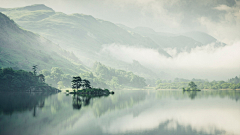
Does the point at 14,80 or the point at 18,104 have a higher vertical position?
the point at 14,80

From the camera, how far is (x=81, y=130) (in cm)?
3716

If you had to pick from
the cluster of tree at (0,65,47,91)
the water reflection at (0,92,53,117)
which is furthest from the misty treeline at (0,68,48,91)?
the water reflection at (0,92,53,117)

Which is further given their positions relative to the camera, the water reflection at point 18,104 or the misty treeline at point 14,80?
the misty treeline at point 14,80

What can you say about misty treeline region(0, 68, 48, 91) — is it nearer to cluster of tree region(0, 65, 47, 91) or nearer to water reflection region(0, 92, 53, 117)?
→ cluster of tree region(0, 65, 47, 91)

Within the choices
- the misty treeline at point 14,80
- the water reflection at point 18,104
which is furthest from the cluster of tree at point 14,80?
the water reflection at point 18,104

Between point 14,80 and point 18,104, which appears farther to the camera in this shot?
point 14,80

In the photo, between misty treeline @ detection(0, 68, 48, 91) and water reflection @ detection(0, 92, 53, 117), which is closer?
water reflection @ detection(0, 92, 53, 117)

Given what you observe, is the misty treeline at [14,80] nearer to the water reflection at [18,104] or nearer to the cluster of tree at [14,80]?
the cluster of tree at [14,80]

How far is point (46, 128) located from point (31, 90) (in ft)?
498

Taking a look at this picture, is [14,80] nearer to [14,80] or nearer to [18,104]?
[14,80]

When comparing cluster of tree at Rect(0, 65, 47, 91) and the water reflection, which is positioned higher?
cluster of tree at Rect(0, 65, 47, 91)

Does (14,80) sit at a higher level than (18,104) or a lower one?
higher

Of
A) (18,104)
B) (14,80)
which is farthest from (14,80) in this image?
(18,104)

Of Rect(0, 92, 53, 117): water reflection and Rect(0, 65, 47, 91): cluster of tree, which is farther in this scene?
Rect(0, 65, 47, 91): cluster of tree
